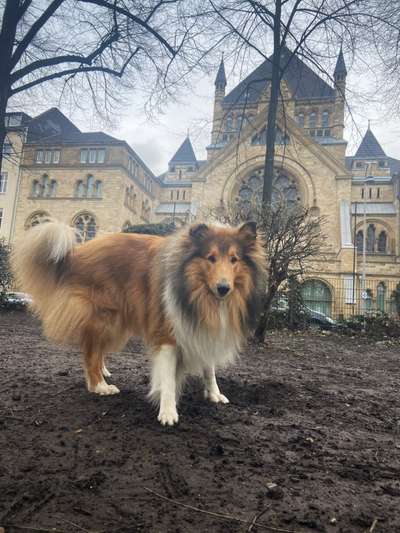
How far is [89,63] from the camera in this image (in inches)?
422

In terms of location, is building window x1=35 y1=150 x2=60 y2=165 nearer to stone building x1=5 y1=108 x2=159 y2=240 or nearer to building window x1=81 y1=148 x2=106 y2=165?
stone building x1=5 y1=108 x2=159 y2=240

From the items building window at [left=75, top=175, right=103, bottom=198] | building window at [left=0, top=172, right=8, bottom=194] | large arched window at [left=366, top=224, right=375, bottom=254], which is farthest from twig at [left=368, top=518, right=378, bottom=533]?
building window at [left=0, top=172, right=8, bottom=194]

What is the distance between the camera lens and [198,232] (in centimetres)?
297

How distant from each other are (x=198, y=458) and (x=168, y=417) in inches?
22.5

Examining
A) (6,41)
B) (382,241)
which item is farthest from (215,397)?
(382,241)

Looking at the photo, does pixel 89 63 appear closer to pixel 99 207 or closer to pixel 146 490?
pixel 146 490

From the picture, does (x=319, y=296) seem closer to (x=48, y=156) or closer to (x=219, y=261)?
(x=219, y=261)

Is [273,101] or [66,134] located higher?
[66,134]

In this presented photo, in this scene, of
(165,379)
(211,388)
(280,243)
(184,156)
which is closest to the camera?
(165,379)

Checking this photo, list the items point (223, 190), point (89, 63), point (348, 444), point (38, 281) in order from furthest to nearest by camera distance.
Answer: point (223, 190), point (89, 63), point (38, 281), point (348, 444)

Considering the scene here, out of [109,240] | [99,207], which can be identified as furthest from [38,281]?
[99,207]

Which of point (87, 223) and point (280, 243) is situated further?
point (87, 223)

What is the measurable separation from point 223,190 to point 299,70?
19.0 meters

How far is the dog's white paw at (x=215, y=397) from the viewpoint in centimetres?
328
